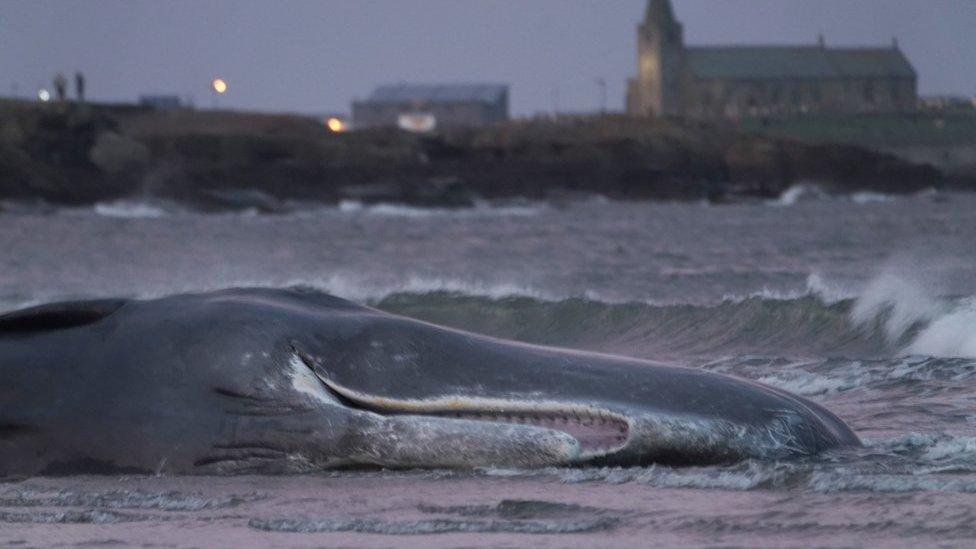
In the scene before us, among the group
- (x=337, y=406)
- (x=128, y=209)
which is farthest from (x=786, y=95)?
(x=337, y=406)

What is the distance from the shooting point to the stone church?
160750 mm

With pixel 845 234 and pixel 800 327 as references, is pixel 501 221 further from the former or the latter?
pixel 800 327

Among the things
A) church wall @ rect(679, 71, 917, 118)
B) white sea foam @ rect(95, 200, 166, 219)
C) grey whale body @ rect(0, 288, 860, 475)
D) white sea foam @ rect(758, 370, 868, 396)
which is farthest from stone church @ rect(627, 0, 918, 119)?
grey whale body @ rect(0, 288, 860, 475)

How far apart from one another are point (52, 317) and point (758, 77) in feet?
519

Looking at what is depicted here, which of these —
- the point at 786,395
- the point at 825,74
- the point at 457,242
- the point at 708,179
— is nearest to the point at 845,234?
the point at 457,242

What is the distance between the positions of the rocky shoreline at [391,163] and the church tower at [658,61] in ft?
170

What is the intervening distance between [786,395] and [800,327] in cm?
742

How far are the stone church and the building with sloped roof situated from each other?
14400mm

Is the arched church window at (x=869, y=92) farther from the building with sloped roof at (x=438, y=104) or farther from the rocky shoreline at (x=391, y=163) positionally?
the rocky shoreline at (x=391, y=163)

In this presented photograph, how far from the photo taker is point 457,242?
43406 mm

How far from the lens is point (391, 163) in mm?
91938

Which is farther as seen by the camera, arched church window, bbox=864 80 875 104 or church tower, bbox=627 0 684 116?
church tower, bbox=627 0 684 116

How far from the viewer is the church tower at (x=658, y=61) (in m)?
166

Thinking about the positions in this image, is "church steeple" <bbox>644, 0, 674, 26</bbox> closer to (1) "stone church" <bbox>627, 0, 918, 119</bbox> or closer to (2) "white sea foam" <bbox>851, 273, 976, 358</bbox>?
(1) "stone church" <bbox>627, 0, 918, 119</bbox>
